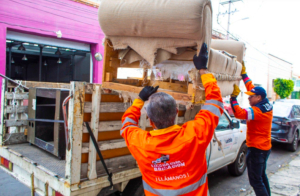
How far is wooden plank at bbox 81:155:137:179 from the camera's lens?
250 centimetres

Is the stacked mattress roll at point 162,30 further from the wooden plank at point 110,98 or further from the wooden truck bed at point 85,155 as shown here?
the wooden truck bed at point 85,155

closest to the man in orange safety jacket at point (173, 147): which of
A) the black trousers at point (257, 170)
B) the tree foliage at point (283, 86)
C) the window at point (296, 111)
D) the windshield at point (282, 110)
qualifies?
the black trousers at point (257, 170)

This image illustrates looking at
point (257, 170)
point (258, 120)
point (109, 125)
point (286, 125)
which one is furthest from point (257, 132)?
point (286, 125)

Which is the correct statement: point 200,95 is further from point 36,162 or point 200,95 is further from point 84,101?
point 36,162

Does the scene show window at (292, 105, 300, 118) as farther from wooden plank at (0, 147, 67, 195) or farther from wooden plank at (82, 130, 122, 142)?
wooden plank at (0, 147, 67, 195)

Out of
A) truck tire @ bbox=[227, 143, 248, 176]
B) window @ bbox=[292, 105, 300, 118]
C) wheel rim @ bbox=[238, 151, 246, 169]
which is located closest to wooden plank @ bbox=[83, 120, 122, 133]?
truck tire @ bbox=[227, 143, 248, 176]

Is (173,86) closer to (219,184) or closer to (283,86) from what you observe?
(219,184)

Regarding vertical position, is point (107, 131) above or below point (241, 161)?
above

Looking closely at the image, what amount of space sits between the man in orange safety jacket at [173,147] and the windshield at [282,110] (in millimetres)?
Result: 7020

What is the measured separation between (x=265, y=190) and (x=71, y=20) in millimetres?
9602

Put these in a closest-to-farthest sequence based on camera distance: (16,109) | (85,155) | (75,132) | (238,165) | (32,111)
Answer: (75,132), (85,155), (32,111), (16,109), (238,165)

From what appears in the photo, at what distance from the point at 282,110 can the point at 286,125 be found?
2.63 feet

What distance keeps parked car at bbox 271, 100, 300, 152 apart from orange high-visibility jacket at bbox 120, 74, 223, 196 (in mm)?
6624

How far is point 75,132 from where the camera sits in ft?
7.71
